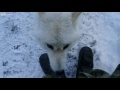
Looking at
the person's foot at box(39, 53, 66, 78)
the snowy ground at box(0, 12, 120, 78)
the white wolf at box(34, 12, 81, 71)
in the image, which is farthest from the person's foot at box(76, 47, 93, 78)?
the white wolf at box(34, 12, 81, 71)

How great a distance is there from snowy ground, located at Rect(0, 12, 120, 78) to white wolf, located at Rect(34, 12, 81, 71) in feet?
1.68

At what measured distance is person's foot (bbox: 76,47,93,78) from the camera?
9.42ft

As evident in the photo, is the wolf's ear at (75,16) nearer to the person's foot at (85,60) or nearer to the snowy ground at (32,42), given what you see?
the snowy ground at (32,42)

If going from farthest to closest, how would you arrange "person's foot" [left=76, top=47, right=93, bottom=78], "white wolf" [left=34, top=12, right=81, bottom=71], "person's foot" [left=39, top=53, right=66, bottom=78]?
"person's foot" [left=76, top=47, right=93, bottom=78]
"person's foot" [left=39, top=53, right=66, bottom=78]
"white wolf" [left=34, top=12, right=81, bottom=71]

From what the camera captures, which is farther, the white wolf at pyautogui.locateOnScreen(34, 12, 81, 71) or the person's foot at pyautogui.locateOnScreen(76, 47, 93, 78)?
the person's foot at pyautogui.locateOnScreen(76, 47, 93, 78)

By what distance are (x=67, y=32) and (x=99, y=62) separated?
0.83 meters

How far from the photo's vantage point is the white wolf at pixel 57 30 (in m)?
2.18

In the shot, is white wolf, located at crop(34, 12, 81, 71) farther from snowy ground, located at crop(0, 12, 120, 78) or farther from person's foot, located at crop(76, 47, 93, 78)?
snowy ground, located at crop(0, 12, 120, 78)

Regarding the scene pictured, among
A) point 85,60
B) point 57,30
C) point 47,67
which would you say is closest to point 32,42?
point 47,67

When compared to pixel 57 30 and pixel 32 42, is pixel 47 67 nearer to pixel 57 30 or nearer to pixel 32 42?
pixel 32 42

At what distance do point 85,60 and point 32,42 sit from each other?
63cm

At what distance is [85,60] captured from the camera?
2943 mm
